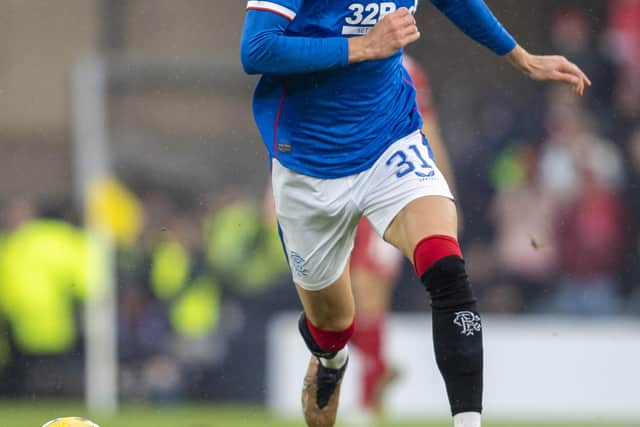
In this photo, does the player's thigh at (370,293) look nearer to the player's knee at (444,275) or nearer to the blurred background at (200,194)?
the blurred background at (200,194)

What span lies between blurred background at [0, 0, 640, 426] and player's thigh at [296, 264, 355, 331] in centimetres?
421

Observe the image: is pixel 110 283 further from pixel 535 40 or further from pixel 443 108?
pixel 535 40

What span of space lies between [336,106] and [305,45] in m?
0.40

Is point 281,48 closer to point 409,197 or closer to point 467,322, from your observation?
point 409,197

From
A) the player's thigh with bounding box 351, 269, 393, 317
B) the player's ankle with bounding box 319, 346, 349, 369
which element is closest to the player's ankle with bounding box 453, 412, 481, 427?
the player's ankle with bounding box 319, 346, 349, 369

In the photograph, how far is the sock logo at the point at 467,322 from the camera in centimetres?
464

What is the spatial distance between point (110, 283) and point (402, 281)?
2.41 meters

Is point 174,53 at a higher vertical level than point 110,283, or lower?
higher

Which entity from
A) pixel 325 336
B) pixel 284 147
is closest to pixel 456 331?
pixel 284 147

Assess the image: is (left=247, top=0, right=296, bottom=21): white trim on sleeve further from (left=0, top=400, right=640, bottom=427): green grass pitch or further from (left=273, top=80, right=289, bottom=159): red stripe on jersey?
(left=0, top=400, right=640, bottom=427): green grass pitch

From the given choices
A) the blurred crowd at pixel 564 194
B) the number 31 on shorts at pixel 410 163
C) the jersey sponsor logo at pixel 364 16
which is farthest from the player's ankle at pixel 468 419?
A: the blurred crowd at pixel 564 194

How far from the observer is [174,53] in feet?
41.3

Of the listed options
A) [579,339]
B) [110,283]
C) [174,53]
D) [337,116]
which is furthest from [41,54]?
[337,116]

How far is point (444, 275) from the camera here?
15.4 ft
